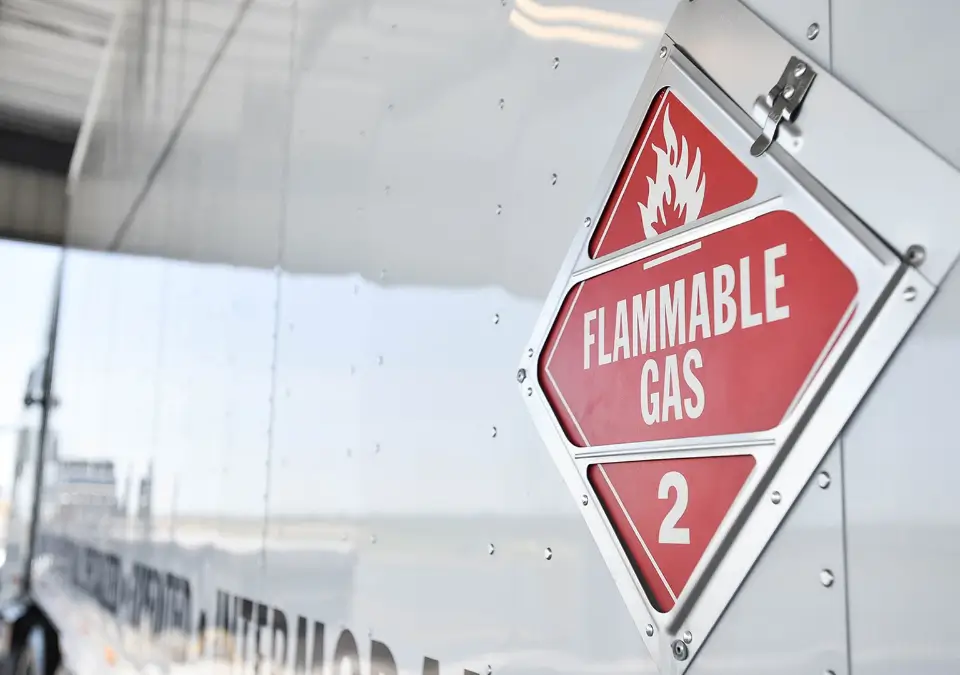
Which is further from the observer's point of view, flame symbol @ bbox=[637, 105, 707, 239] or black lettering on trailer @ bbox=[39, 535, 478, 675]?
black lettering on trailer @ bbox=[39, 535, 478, 675]

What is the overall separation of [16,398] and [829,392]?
301 inches

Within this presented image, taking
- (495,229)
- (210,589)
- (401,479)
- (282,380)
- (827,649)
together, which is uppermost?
(495,229)

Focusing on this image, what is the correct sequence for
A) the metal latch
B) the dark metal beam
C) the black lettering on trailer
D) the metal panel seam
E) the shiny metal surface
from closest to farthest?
1. the shiny metal surface
2. the metal latch
3. the black lettering on trailer
4. the metal panel seam
5. the dark metal beam

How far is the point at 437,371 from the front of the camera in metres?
1.17

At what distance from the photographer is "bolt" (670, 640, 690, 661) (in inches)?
28.6

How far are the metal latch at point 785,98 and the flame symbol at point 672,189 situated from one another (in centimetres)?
7

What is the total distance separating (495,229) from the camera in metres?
1.08

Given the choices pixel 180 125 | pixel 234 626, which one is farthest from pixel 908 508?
pixel 180 125

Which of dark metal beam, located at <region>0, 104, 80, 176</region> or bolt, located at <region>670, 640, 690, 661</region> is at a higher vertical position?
Answer: dark metal beam, located at <region>0, 104, 80, 176</region>

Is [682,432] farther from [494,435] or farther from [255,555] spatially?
[255,555]

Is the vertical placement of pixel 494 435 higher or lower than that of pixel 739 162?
lower

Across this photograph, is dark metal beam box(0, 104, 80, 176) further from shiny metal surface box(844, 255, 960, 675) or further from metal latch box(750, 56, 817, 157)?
shiny metal surface box(844, 255, 960, 675)

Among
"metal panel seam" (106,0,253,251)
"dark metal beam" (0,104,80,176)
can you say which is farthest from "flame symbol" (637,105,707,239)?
"dark metal beam" (0,104,80,176)

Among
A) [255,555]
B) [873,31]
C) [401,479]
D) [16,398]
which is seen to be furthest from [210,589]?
[16,398]
